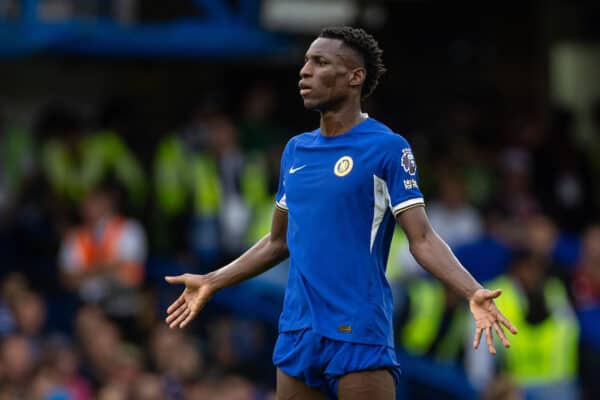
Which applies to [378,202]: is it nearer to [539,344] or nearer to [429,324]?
[539,344]

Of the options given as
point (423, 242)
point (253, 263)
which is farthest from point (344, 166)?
point (253, 263)

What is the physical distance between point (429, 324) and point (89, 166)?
3.94m

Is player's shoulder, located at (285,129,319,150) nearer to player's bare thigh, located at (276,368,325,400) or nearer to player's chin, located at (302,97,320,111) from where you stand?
player's chin, located at (302,97,320,111)

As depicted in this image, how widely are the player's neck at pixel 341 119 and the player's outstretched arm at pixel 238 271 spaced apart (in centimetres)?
40

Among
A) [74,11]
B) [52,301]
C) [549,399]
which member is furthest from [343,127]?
[74,11]

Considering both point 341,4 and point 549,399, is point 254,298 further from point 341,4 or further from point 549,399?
point 341,4

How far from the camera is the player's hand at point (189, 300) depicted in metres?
5.14

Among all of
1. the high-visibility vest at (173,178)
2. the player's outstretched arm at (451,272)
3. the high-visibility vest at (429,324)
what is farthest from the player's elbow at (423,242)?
the high-visibility vest at (173,178)

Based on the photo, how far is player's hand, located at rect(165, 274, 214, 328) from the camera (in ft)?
16.9

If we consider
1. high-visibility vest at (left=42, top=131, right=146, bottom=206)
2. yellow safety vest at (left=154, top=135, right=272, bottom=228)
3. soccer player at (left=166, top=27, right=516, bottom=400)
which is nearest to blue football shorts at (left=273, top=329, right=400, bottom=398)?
soccer player at (left=166, top=27, right=516, bottom=400)

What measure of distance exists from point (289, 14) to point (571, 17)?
3301 mm

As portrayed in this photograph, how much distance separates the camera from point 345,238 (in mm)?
4934

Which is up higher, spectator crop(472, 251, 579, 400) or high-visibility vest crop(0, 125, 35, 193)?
high-visibility vest crop(0, 125, 35, 193)

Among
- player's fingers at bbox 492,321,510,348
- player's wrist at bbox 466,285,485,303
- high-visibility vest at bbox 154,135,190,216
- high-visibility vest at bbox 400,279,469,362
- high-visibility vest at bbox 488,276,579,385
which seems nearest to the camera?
player's fingers at bbox 492,321,510,348
